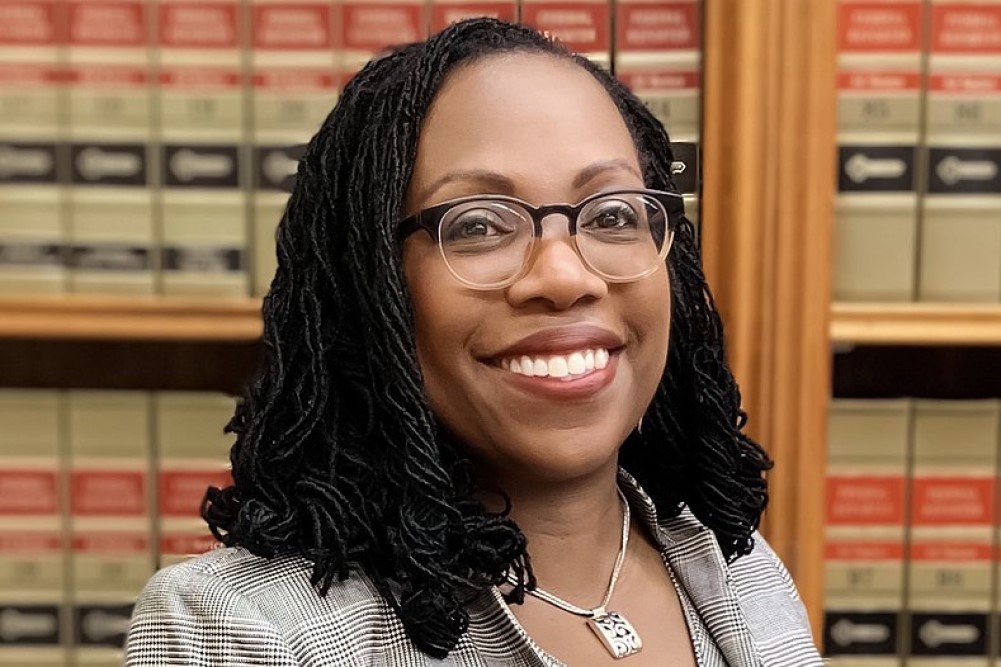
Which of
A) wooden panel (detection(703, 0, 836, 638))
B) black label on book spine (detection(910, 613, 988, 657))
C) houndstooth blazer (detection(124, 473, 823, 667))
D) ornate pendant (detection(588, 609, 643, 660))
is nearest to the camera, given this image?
houndstooth blazer (detection(124, 473, 823, 667))

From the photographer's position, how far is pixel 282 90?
1.23 m

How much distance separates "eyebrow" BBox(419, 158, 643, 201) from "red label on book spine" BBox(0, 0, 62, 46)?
0.64 meters

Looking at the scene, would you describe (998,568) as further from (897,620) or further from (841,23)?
(841,23)

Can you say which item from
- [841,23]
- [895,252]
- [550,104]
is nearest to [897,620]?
[895,252]

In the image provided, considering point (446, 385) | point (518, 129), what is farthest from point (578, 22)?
point (446, 385)

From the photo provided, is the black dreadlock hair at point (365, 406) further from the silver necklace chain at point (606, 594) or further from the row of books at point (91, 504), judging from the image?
the row of books at point (91, 504)

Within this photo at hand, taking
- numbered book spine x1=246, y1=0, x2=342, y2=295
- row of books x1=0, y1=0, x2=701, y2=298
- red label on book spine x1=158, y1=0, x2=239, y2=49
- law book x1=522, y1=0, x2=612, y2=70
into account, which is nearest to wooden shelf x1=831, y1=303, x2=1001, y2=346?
row of books x1=0, y1=0, x2=701, y2=298

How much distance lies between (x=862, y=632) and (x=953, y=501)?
0.19 metres

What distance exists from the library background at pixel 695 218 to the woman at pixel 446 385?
378 millimetres

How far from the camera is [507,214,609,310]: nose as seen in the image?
77 centimetres

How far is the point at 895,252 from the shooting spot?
4.11 feet

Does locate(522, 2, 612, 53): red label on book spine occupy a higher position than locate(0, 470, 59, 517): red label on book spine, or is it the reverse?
locate(522, 2, 612, 53): red label on book spine

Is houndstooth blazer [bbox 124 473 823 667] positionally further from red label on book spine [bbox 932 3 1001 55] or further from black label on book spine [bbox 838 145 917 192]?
red label on book spine [bbox 932 3 1001 55]

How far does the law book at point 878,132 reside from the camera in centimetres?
122
